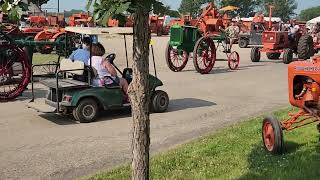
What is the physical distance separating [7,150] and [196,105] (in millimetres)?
4771

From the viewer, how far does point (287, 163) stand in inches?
233

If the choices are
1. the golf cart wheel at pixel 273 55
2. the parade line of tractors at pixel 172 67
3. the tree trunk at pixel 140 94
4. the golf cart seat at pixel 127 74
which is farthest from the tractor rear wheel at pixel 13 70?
the golf cart wheel at pixel 273 55

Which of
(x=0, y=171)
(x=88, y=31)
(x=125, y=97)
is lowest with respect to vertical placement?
(x=0, y=171)

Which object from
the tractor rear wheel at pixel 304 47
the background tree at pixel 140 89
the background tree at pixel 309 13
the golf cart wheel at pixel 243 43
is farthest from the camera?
the background tree at pixel 309 13

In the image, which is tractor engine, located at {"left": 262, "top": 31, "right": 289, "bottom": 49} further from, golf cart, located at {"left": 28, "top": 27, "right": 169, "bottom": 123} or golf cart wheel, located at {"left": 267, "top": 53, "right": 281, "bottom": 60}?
golf cart, located at {"left": 28, "top": 27, "right": 169, "bottom": 123}

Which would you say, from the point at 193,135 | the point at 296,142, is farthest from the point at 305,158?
the point at 193,135

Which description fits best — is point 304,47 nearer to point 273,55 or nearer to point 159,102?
point 273,55

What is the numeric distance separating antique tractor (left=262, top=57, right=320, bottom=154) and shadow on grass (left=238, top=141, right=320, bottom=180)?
0.18m

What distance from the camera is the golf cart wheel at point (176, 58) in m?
17.3

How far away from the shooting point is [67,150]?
23.3 feet

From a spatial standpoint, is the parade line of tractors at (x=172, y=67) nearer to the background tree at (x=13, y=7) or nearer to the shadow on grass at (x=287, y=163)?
the shadow on grass at (x=287, y=163)

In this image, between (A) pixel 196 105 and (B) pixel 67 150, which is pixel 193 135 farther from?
(A) pixel 196 105

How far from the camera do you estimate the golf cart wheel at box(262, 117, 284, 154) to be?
6.36 metres

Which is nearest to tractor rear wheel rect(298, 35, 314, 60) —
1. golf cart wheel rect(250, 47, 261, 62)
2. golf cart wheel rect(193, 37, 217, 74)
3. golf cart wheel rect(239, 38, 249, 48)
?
golf cart wheel rect(250, 47, 261, 62)
